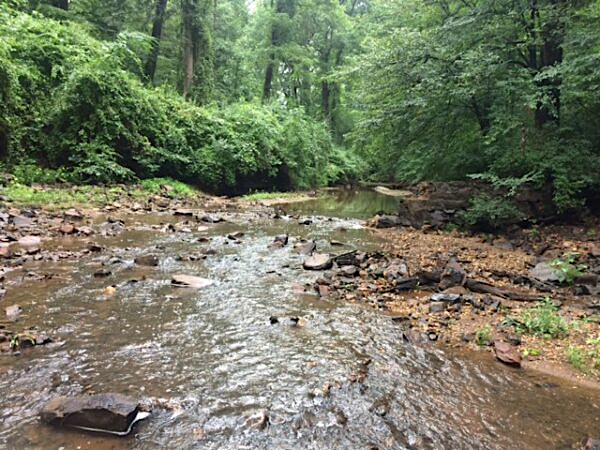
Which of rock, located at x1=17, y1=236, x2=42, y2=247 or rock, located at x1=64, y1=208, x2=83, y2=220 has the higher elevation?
rock, located at x1=64, y1=208, x2=83, y2=220

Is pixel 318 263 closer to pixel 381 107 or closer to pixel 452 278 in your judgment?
pixel 452 278

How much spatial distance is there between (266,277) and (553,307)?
377 centimetres

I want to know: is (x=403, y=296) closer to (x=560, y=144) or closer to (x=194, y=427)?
(x=194, y=427)

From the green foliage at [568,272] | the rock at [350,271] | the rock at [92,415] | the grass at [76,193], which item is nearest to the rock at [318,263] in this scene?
the rock at [350,271]

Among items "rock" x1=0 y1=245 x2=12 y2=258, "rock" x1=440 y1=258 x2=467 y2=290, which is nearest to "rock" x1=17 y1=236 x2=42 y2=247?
"rock" x1=0 y1=245 x2=12 y2=258

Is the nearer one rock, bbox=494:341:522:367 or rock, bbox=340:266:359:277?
rock, bbox=494:341:522:367

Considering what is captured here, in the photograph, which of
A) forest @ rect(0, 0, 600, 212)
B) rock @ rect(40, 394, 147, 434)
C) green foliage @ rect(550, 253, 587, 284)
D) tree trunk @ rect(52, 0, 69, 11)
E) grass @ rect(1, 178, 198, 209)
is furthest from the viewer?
tree trunk @ rect(52, 0, 69, 11)

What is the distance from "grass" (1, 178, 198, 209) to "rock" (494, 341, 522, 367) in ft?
30.3

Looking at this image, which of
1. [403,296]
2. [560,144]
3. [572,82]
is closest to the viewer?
[403,296]

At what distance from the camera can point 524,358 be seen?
4.05 metres

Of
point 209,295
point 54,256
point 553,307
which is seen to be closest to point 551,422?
point 553,307

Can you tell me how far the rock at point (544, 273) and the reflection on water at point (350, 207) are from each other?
808 centimetres

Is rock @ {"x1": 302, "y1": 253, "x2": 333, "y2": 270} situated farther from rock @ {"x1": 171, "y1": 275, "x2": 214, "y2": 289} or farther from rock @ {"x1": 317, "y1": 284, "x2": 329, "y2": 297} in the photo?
rock @ {"x1": 171, "y1": 275, "x2": 214, "y2": 289}

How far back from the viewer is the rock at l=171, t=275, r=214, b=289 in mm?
5621
